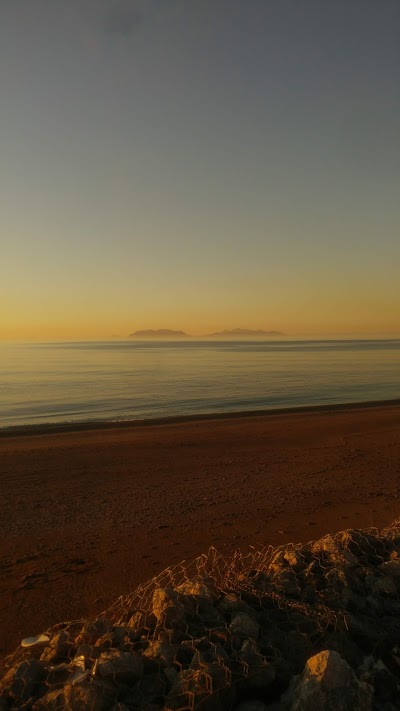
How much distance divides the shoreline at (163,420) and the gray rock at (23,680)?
13.7m

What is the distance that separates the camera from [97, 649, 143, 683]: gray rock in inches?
116

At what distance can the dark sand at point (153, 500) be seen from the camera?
575 cm

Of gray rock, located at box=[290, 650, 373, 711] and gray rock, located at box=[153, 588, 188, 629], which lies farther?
gray rock, located at box=[153, 588, 188, 629]

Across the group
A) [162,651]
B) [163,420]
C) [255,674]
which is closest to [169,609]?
[162,651]

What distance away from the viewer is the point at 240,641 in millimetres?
3312

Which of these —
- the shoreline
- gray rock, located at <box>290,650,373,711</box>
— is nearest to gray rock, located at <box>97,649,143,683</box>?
gray rock, located at <box>290,650,373,711</box>

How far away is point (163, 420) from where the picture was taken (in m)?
18.5

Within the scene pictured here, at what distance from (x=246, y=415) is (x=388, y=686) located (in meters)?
16.6

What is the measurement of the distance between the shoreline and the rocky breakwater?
13.1 m

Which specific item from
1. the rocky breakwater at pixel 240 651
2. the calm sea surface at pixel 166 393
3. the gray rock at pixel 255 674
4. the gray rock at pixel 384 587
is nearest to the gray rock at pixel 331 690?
the rocky breakwater at pixel 240 651

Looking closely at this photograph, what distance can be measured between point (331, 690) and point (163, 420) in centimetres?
1589

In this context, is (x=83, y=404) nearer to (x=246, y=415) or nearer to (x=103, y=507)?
(x=246, y=415)

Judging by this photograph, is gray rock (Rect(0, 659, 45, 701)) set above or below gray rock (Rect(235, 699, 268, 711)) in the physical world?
above

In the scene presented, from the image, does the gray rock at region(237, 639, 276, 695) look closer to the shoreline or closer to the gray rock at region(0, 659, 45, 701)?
the gray rock at region(0, 659, 45, 701)
